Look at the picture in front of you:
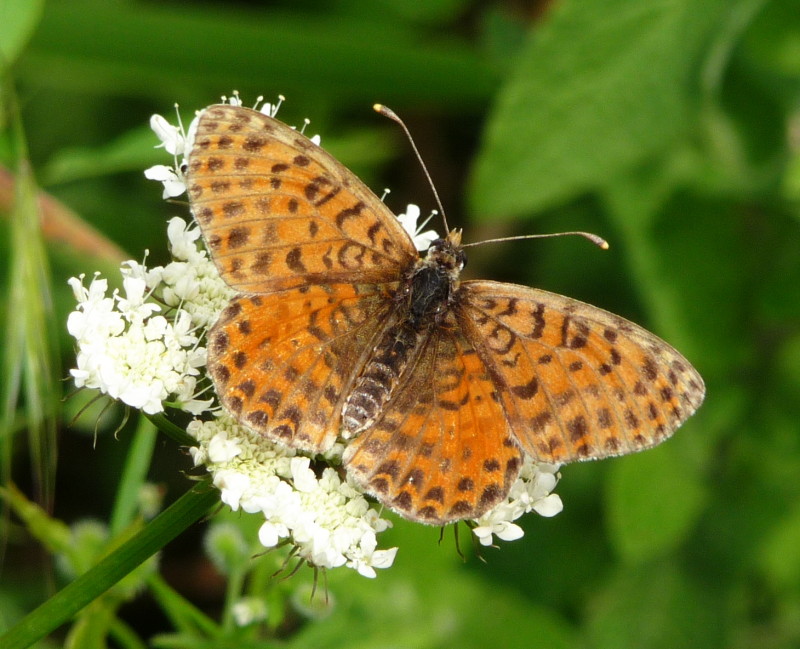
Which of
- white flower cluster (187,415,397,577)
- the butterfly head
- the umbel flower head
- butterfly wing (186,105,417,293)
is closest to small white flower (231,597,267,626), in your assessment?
the umbel flower head

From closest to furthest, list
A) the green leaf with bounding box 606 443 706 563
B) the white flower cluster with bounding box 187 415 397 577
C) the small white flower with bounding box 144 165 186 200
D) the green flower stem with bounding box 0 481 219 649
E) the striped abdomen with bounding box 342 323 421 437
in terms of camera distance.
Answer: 1. the green flower stem with bounding box 0 481 219 649
2. the white flower cluster with bounding box 187 415 397 577
3. the striped abdomen with bounding box 342 323 421 437
4. the small white flower with bounding box 144 165 186 200
5. the green leaf with bounding box 606 443 706 563

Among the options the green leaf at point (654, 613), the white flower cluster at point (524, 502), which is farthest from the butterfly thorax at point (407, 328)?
the green leaf at point (654, 613)

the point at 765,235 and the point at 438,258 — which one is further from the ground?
the point at 438,258

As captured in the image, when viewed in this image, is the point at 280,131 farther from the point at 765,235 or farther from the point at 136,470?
the point at 765,235

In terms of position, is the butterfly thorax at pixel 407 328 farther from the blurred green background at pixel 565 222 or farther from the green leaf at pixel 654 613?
the green leaf at pixel 654 613

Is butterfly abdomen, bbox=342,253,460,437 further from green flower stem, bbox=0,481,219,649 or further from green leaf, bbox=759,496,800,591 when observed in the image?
green leaf, bbox=759,496,800,591

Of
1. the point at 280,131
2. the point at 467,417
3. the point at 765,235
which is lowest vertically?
the point at 765,235

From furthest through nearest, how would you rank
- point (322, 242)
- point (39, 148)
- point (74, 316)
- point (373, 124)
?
point (373, 124) < point (39, 148) < point (322, 242) < point (74, 316)

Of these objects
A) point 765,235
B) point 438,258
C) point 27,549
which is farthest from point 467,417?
point 27,549
